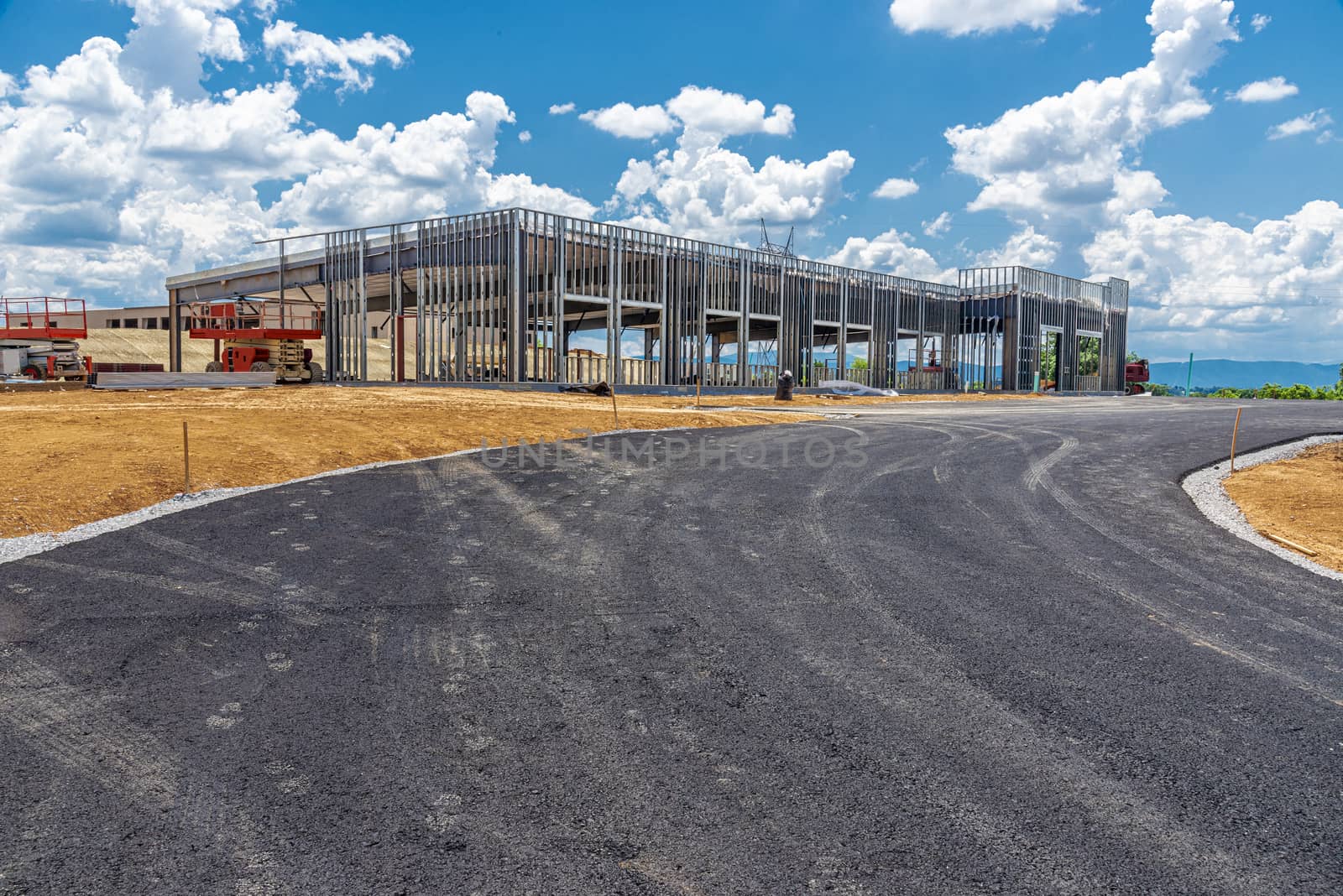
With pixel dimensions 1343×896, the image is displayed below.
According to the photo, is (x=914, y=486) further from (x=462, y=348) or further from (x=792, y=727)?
(x=462, y=348)

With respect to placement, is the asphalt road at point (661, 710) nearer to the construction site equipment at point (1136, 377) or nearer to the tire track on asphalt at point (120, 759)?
the tire track on asphalt at point (120, 759)

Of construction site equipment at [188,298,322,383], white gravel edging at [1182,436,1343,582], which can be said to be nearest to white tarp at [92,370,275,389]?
construction site equipment at [188,298,322,383]

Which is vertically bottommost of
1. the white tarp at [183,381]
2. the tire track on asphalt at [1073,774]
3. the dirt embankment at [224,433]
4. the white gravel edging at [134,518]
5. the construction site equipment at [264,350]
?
the tire track on asphalt at [1073,774]

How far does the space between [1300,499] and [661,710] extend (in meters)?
11.3

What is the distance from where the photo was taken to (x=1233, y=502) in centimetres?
1134

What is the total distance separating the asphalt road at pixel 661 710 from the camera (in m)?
3.06

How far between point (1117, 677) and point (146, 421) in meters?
16.3

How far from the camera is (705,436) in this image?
18016 mm

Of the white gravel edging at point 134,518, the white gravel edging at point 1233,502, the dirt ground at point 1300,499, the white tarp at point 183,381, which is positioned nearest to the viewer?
the white gravel edging at point 134,518

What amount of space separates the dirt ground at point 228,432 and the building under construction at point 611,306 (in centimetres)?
669

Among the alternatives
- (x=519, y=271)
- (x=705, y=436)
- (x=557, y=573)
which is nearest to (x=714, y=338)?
(x=519, y=271)

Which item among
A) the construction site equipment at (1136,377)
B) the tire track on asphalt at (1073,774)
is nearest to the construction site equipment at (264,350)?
the tire track on asphalt at (1073,774)

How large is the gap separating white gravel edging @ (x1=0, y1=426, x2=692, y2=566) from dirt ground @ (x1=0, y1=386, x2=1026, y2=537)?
0.69 feet

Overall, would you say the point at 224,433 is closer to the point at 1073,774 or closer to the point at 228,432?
the point at 228,432
